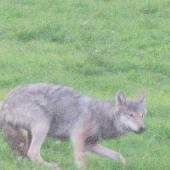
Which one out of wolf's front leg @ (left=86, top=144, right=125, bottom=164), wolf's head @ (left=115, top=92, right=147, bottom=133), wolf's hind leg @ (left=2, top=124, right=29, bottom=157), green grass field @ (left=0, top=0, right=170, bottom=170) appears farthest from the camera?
green grass field @ (left=0, top=0, right=170, bottom=170)

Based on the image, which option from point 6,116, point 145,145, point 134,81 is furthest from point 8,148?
point 134,81

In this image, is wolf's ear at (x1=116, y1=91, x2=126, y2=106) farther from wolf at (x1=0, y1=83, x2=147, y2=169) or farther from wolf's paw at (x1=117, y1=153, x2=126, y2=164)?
wolf's paw at (x1=117, y1=153, x2=126, y2=164)

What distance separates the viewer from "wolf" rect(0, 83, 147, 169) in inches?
311

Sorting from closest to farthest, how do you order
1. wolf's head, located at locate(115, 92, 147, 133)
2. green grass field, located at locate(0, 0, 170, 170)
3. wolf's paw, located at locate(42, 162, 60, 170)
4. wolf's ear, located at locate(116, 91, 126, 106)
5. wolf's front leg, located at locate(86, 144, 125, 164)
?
wolf's paw, located at locate(42, 162, 60, 170) → wolf's head, located at locate(115, 92, 147, 133) → wolf's front leg, located at locate(86, 144, 125, 164) → wolf's ear, located at locate(116, 91, 126, 106) → green grass field, located at locate(0, 0, 170, 170)

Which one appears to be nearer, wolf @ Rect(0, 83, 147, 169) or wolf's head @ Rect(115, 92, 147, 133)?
wolf @ Rect(0, 83, 147, 169)

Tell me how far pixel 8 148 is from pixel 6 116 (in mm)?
500

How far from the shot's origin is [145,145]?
355 inches

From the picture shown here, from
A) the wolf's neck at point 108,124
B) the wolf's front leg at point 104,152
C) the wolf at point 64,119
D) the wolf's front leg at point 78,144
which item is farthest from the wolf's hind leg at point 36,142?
the wolf's neck at point 108,124

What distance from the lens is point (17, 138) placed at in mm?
7832

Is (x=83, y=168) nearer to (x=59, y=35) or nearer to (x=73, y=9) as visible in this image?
(x=59, y=35)

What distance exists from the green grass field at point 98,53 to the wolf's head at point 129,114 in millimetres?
533

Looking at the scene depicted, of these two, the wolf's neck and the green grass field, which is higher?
the wolf's neck

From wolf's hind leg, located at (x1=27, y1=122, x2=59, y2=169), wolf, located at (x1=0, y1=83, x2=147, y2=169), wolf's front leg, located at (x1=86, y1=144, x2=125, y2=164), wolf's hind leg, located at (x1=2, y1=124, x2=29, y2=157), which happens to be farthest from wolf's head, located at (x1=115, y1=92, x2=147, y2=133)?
wolf's hind leg, located at (x1=2, y1=124, x2=29, y2=157)

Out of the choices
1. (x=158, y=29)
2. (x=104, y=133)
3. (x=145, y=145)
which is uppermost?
(x=104, y=133)
